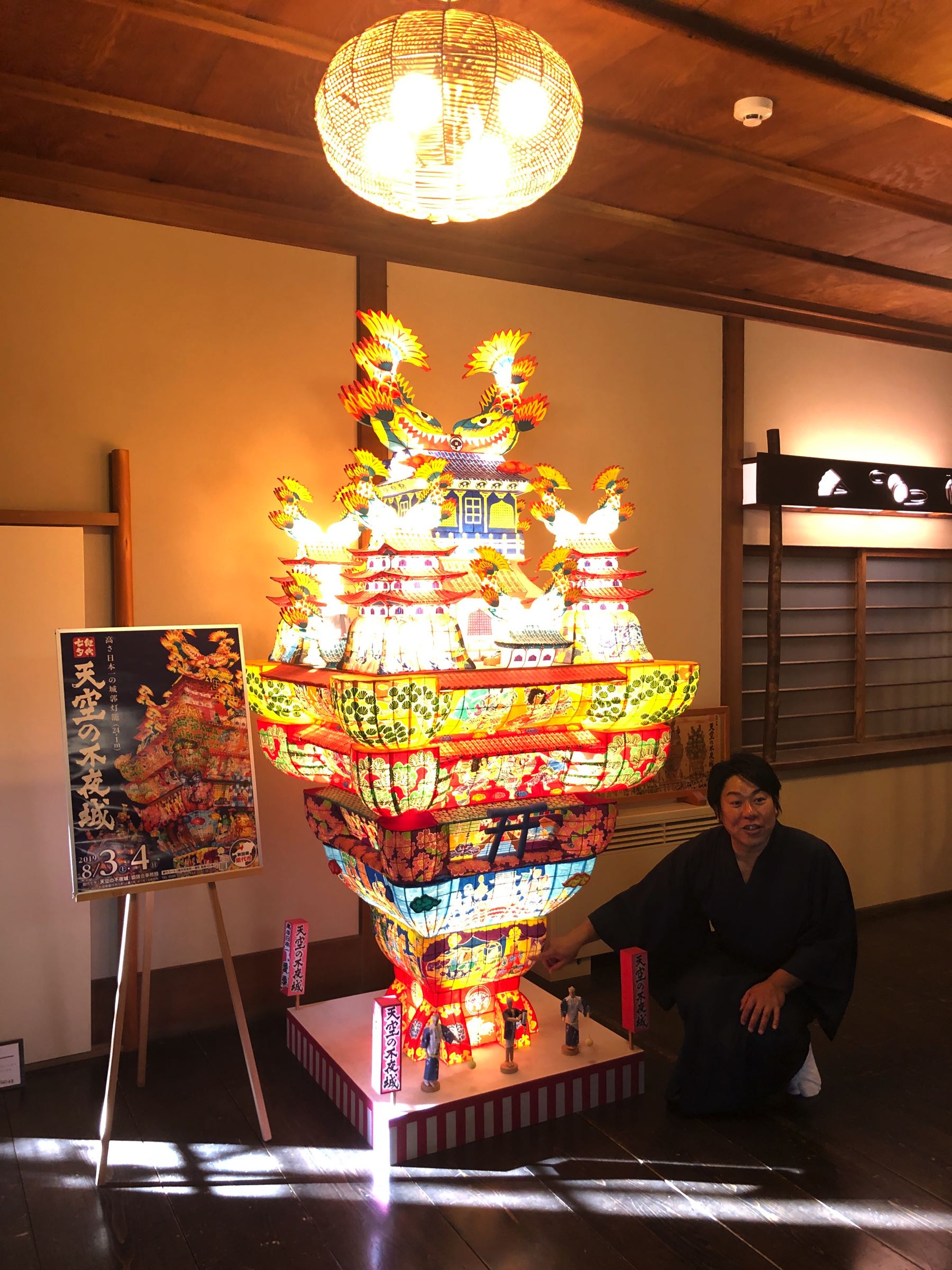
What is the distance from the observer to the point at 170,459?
10.9 feet

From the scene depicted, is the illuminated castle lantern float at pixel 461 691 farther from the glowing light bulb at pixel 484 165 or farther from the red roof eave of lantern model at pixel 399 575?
the glowing light bulb at pixel 484 165

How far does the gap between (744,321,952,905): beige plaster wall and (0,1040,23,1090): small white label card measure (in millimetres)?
3362

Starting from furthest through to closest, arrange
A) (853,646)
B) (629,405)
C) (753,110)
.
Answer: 1. (853,646)
2. (629,405)
3. (753,110)

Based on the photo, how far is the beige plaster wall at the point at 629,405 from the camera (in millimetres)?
3793

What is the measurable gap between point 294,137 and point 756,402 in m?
2.51

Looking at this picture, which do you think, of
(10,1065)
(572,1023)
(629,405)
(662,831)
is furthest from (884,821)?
(10,1065)

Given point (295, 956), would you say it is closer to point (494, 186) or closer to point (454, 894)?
point (454, 894)

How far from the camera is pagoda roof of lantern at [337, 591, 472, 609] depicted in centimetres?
248

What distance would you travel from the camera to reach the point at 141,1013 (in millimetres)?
3051

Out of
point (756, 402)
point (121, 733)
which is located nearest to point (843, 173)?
point (756, 402)

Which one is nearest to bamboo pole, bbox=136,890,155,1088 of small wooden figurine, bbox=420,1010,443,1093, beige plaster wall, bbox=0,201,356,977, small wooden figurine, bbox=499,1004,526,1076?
beige plaster wall, bbox=0,201,356,977

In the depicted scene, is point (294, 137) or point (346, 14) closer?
point (346, 14)

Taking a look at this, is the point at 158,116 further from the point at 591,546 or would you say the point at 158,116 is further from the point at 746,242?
the point at 746,242

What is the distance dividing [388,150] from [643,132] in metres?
1.42
